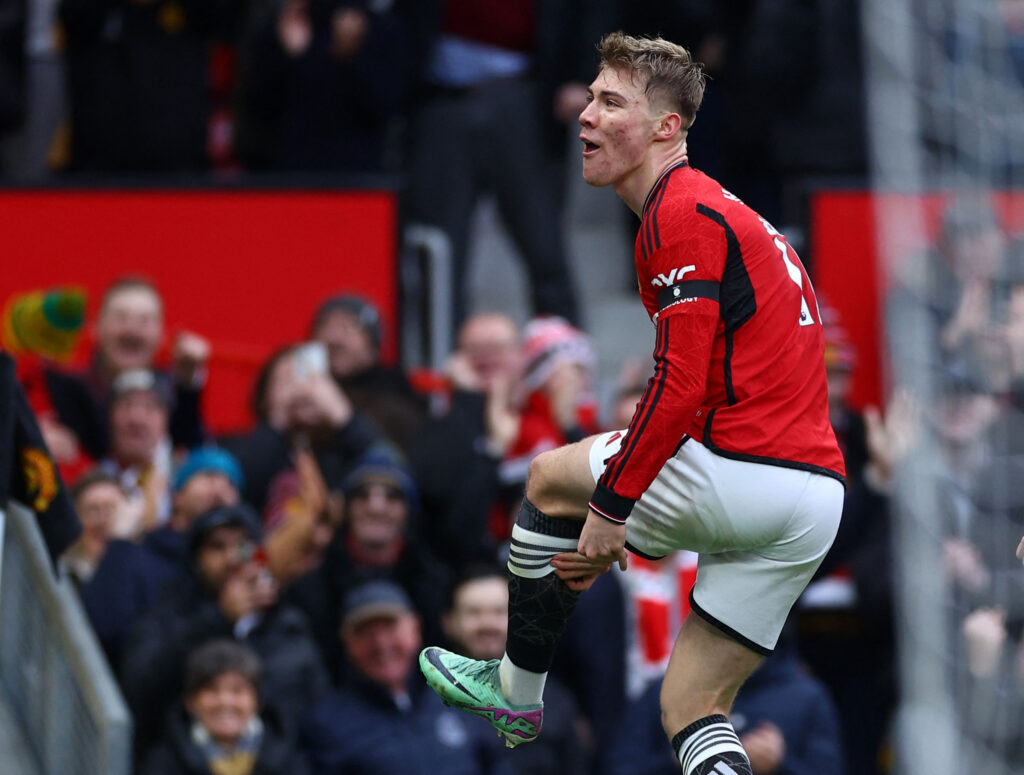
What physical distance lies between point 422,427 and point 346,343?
25.6 inches

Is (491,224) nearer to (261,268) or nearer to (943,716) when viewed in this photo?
(261,268)

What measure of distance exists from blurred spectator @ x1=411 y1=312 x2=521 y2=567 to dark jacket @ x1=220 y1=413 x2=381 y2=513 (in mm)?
256

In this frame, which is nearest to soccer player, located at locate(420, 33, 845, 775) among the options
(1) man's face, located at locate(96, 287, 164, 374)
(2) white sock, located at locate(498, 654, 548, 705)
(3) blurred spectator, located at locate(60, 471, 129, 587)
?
(2) white sock, located at locate(498, 654, 548, 705)

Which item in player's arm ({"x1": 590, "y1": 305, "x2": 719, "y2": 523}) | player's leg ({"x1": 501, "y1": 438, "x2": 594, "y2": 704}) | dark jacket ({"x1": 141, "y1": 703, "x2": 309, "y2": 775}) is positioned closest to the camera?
player's arm ({"x1": 590, "y1": 305, "x2": 719, "y2": 523})

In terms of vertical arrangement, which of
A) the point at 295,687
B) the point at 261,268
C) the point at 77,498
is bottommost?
the point at 295,687

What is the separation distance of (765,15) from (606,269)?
1.78 metres

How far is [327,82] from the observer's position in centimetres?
973

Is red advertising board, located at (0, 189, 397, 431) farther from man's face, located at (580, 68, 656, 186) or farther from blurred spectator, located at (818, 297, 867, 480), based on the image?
man's face, located at (580, 68, 656, 186)

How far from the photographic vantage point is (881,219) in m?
9.29

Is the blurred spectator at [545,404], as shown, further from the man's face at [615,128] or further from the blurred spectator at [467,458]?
the man's face at [615,128]

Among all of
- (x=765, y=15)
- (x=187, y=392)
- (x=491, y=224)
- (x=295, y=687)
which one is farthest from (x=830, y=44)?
(x=295, y=687)

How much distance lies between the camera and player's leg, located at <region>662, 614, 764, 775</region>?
4.46 m

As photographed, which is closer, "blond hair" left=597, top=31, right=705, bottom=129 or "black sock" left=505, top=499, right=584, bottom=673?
"blond hair" left=597, top=31, right=705, bottom=129

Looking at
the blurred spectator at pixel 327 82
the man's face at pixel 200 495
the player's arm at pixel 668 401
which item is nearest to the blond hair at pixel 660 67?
the player's arm at pixel 668 401
